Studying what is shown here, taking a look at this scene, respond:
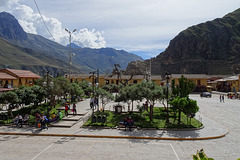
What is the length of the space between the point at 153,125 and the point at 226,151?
5.72 m

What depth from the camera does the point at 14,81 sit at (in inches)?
1622

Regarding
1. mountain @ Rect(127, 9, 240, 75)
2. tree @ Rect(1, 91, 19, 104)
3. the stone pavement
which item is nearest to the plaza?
the stone pavement

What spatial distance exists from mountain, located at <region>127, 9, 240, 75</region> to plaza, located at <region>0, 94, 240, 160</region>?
110551 millimetres

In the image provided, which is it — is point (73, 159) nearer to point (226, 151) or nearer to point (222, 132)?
point (226, 151)

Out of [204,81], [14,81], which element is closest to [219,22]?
[204,81]

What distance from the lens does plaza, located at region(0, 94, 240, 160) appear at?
9.55 meters

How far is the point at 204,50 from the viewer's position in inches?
5005

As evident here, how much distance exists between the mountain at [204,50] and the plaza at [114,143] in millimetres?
110551

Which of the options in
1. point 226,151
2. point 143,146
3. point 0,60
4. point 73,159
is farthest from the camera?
point 0,60

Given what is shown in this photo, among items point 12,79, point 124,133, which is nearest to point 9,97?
point 124,133

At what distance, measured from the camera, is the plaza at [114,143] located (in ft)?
31.3

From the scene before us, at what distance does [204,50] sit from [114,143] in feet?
436

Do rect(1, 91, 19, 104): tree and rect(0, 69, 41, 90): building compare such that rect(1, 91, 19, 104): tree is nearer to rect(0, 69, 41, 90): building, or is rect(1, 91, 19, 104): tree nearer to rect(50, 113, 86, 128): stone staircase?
rect(50, 113, 86, 128): stone staircase

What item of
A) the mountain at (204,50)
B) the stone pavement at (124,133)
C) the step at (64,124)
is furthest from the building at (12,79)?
the mountain at (204,50)
